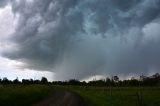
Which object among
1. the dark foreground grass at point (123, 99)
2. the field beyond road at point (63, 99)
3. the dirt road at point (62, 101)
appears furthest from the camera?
the dark foreground grass at point (123, 99)

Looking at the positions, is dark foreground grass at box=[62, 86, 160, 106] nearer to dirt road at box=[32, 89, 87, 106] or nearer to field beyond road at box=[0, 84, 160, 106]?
field beyond road at box=[0, 84, 160, 106]

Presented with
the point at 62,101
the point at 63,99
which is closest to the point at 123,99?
the point at 63,99

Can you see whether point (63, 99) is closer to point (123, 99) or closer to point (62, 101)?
point (62, 101)

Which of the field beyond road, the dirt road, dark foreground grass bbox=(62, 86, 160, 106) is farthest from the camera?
dark foreground grass bbox=(62, 86, 160, 106)

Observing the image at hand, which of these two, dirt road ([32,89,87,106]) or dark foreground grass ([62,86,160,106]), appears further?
dark foreground grass ([62,86,160,106])

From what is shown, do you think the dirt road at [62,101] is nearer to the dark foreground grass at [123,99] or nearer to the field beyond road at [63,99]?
the field beyond road at [63,99]

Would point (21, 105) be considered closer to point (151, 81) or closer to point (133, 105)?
point (133, 105)

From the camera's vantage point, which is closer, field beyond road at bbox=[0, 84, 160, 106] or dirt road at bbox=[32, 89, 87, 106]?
dirt road at bbox=[32, 89, 87, 106]

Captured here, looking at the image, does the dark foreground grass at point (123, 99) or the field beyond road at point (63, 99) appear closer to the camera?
the field beyond road at point (63, 99)

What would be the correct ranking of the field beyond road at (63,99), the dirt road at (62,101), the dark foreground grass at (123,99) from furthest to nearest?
the dark foreground grass at (123,99) < the field beyond road at (63,99) < the dirt road at (62,101)

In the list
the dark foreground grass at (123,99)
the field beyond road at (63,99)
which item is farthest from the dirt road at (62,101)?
the dark foreground grass at (123,99)

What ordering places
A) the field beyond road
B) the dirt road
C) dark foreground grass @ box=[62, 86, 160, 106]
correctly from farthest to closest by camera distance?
Answer: 1. dark foreground grass @ box=[62, 86, 160, 106]
2. the field beyond road
3. the dirt road

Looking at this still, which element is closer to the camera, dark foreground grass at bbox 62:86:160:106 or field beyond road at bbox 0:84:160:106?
field beyond road at bbox 0:84:160:106

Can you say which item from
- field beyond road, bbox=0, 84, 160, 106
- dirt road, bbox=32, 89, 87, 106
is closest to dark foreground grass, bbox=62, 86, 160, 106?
field beyond road, bbox=0, 84, 160, 106
